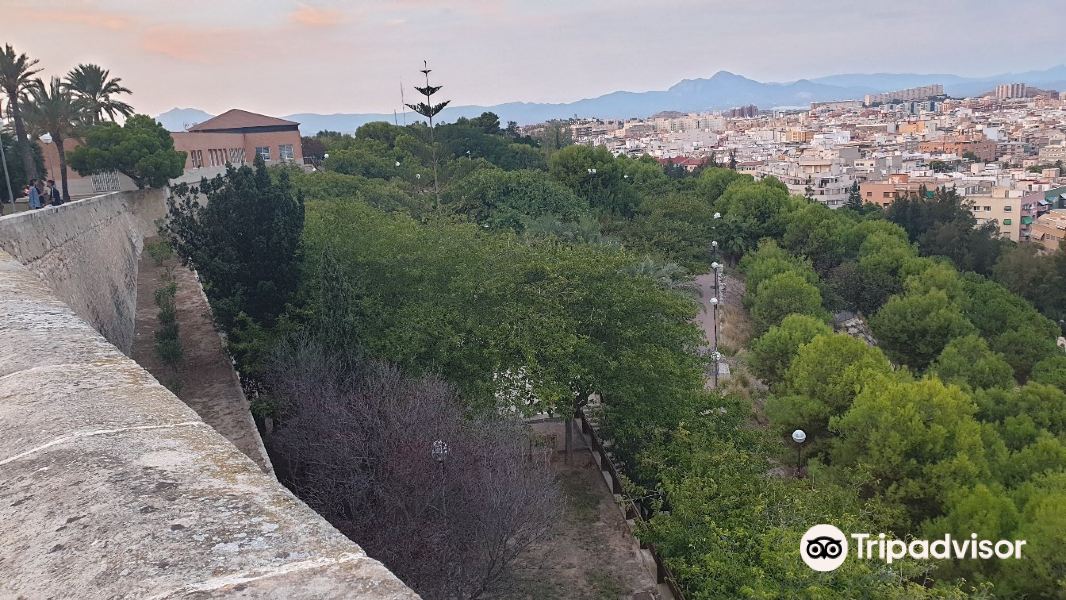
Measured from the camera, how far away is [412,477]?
9.76 metres

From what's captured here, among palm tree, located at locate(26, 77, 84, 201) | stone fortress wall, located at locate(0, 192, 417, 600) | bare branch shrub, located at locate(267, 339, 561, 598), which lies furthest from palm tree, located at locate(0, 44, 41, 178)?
stone fortress wall, located at locate(0, 192, 417, 600)

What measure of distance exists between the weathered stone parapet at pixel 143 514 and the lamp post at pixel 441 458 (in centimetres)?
587

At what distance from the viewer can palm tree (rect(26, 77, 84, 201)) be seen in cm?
2323

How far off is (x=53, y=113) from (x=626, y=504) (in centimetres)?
2244

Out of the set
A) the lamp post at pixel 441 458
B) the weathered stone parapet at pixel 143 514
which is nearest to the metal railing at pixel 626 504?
the lamp post at pixel 441 458

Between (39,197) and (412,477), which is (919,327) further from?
(39,197)

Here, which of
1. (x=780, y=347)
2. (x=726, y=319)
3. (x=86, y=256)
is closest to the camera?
(x=86, y=256)

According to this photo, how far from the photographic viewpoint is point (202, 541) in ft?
7.97

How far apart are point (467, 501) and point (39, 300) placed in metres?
5.60

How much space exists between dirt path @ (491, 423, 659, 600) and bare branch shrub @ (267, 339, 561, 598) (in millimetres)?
650

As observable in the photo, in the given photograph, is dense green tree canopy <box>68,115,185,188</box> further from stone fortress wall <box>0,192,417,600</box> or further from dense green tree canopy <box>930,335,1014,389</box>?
dense green tree canopy <box>930,335,1014,389</box>

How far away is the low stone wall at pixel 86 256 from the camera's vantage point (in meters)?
10.4

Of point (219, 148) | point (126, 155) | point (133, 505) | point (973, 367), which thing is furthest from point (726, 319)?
point (219, 148)

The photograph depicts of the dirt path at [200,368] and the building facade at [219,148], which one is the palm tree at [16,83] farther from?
the dirt path at [200,368]
